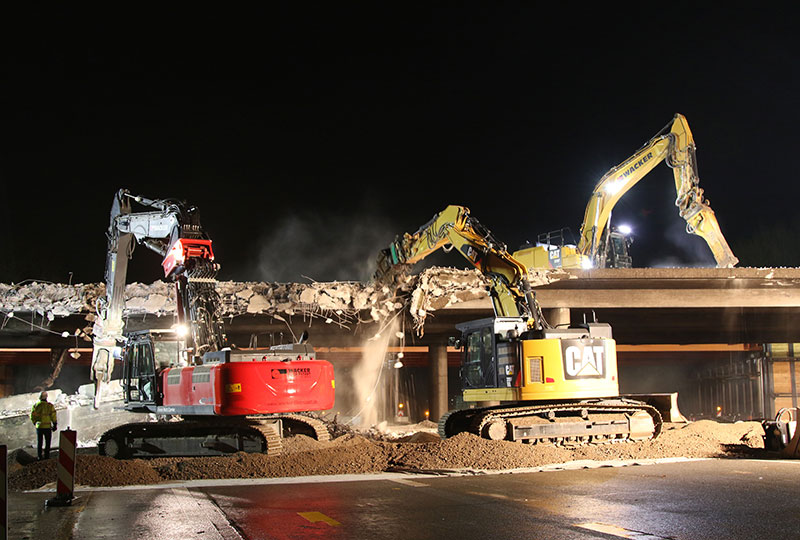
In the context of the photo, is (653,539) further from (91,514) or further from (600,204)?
(600,204)

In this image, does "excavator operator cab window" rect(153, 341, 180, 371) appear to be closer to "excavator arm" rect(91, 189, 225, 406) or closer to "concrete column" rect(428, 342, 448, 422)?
"excavator arm" rect(91, 189, 225, 406)

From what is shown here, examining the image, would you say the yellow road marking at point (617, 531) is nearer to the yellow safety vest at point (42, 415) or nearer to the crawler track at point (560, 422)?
the crawler track at point (560, 422)

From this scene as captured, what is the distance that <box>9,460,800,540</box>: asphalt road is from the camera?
787 cm

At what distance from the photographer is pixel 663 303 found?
27094 mm

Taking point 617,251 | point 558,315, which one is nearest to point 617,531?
point 558,315

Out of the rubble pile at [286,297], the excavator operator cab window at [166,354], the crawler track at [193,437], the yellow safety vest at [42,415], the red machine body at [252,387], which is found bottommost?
the crawler track at [193,437]

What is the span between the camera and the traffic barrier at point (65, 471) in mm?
9812

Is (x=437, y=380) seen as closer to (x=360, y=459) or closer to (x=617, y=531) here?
(x=360, y=459)

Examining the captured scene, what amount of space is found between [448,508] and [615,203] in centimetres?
2055

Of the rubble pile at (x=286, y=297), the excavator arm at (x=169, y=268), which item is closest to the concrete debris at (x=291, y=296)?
the rubble pile at (x=286, y=297)

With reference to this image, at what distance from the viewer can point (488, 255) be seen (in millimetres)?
16875

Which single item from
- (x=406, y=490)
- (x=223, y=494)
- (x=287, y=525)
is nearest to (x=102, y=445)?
(x=223, y=494)

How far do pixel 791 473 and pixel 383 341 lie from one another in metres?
17.9

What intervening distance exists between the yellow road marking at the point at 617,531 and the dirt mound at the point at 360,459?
559 centimetres
